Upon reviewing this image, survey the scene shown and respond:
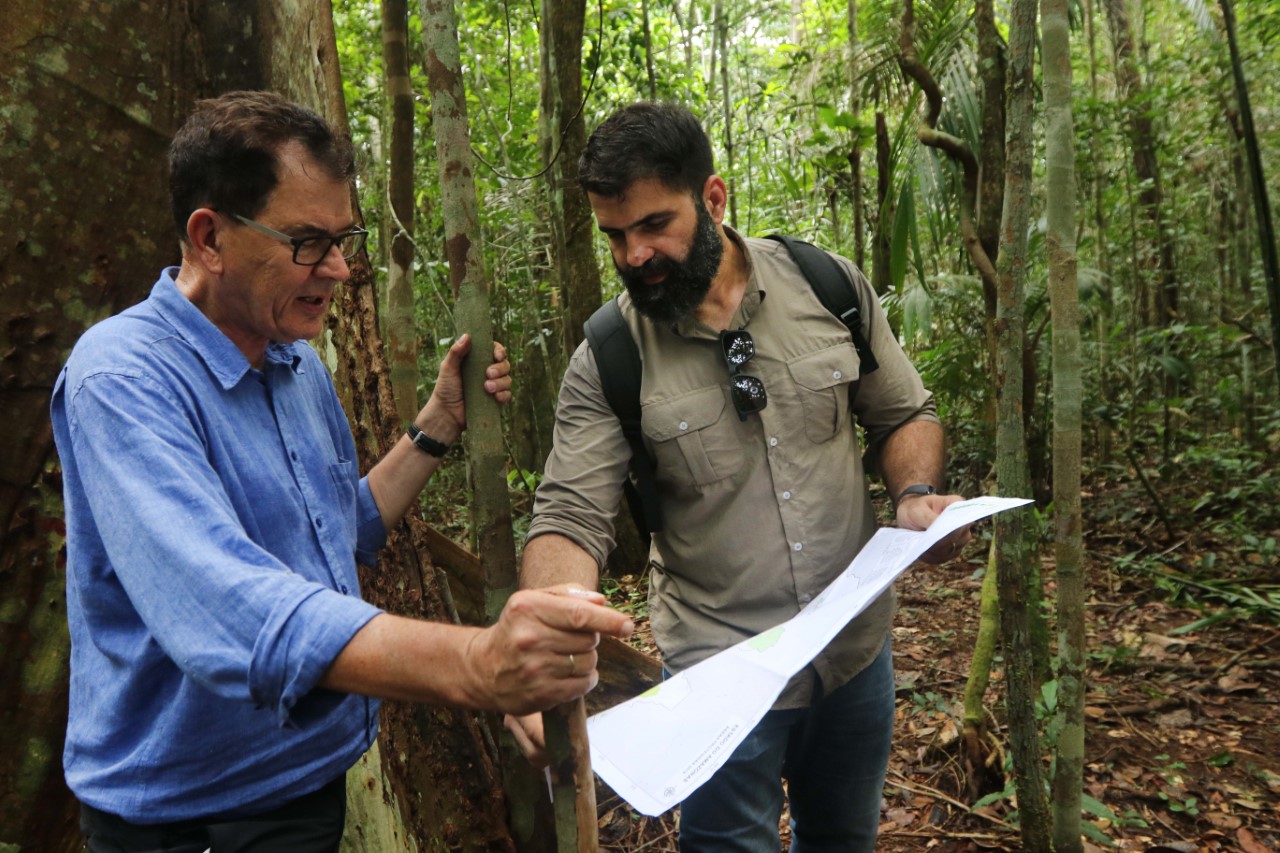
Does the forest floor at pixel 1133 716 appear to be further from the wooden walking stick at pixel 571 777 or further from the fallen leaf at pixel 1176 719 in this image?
the wooden walking stick at pixel 571 777

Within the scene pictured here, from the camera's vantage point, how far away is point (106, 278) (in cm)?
230

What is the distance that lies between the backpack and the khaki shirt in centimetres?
3

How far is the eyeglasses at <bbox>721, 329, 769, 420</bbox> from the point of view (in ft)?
7.73

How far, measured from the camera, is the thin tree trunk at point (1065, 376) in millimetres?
2621

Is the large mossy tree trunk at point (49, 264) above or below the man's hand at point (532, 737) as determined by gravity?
above

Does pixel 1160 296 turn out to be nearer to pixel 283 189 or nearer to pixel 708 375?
pixel 708 375

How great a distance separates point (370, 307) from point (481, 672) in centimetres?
213

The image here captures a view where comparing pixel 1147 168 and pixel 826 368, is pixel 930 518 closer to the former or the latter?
pixel 826 368

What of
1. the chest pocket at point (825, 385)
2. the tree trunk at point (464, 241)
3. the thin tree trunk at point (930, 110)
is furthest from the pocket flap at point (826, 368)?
the thin tree trunk at point (930, 110)

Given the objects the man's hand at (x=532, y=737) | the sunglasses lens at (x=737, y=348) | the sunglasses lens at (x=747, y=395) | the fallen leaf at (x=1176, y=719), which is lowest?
the fallen leaf at (x=1176, y=719)

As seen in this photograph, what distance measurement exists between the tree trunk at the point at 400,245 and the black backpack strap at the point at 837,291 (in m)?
3.06

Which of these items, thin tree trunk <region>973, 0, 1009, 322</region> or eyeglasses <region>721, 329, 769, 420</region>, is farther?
thin tree trunk <region>973, 0, 1009, 322</region>

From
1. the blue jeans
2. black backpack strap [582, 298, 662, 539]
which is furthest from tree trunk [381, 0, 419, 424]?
the blue jeans

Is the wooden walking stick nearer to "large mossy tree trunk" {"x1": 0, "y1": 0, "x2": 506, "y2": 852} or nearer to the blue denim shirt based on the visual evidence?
the blue denim shirt
